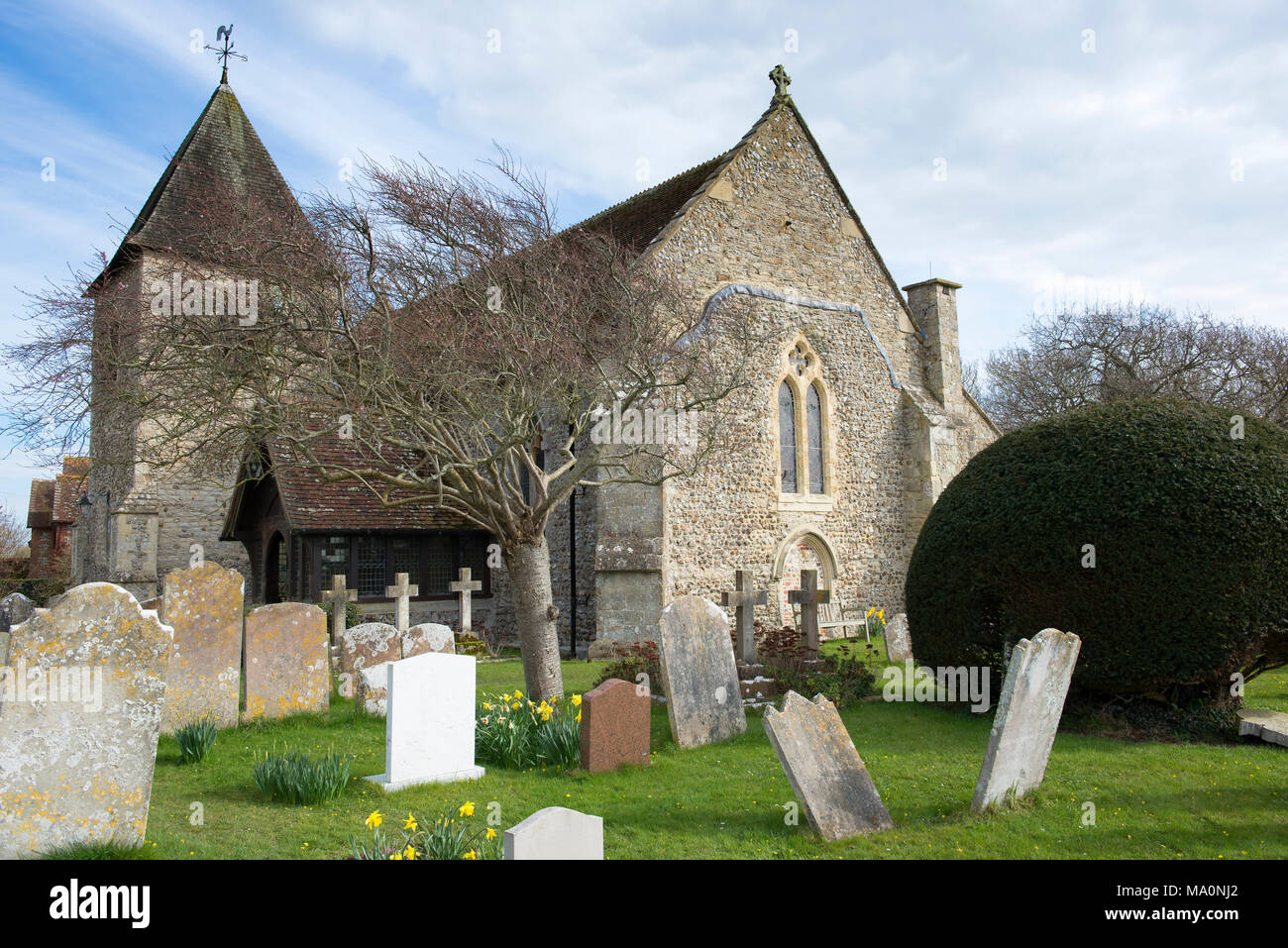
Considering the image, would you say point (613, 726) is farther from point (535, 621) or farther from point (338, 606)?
point (338, 606)

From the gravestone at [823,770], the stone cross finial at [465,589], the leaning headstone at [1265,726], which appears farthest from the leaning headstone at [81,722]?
the stone cross finial at [465,589]

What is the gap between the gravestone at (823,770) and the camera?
17.7 ft

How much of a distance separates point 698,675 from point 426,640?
11.1ft

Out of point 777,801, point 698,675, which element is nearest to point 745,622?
point 698,675

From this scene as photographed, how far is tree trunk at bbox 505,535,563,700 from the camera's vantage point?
9.41 metres

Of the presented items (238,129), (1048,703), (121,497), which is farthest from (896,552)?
(238,129)

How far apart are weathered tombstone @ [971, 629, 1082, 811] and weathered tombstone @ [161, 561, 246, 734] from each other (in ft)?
22.2

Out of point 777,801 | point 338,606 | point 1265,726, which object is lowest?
point 777,801


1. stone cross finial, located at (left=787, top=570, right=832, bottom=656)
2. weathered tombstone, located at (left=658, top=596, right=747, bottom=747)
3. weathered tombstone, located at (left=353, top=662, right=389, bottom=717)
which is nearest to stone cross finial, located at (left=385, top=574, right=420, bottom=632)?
weathered tombstone, located at (left=353, top=662, right=389, bottom=717)

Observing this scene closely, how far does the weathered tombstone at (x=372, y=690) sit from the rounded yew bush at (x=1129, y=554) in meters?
5.87

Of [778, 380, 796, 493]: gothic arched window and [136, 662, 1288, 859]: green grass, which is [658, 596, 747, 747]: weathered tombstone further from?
[778, 380, 796, 493]: gothic arched window

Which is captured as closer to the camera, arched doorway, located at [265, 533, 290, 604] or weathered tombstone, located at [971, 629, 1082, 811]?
weathered tombstone, located at [971, 629, 1082, 811]

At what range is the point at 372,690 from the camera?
9.23 metres

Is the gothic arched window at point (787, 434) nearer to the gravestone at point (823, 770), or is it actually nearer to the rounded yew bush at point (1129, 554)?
the rounded yew bush at point (1129, 554)
